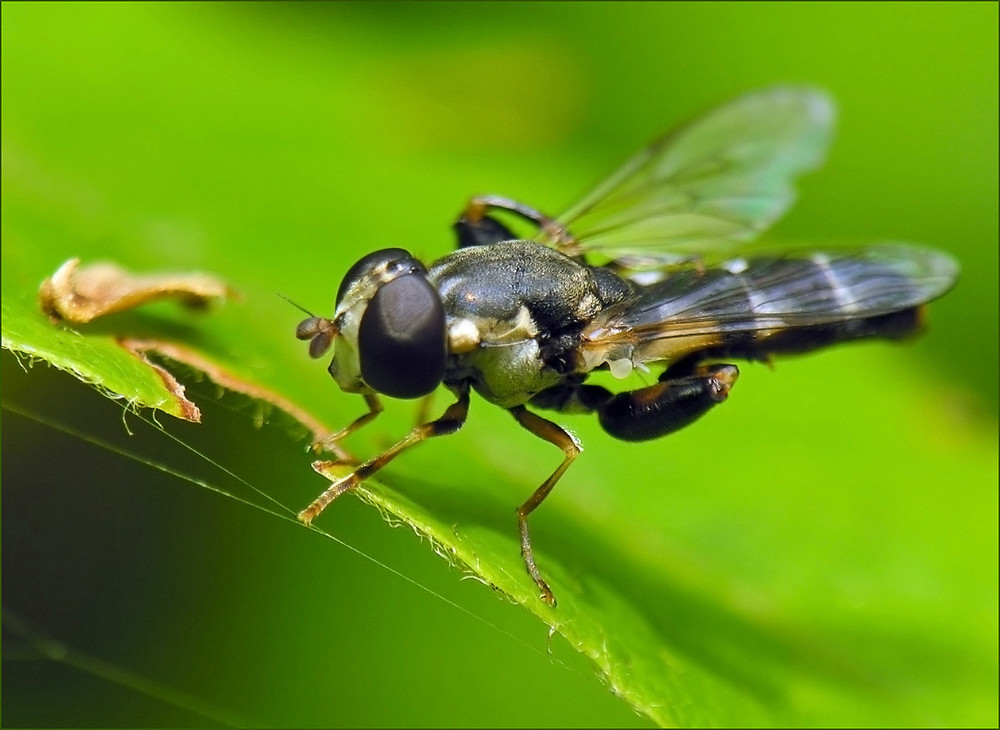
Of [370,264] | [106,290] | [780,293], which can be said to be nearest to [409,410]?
[370,264]

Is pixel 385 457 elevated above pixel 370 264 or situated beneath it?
situated beneath

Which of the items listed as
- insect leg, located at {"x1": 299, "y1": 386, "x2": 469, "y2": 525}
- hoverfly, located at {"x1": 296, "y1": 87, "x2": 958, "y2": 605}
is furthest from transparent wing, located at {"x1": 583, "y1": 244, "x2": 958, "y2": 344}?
insect leg, located at {"x1": 299, "y1": 386, "x2": 469, "y2": 525}

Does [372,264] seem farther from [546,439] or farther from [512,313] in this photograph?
[546,439]

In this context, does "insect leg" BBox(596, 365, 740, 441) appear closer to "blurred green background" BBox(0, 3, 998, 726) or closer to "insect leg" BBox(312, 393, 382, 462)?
"blurred green background" BBox(0, 3, 998, 726)

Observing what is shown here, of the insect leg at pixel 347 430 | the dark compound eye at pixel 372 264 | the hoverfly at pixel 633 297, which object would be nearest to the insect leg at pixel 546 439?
the hoverfly at pixel 633 297

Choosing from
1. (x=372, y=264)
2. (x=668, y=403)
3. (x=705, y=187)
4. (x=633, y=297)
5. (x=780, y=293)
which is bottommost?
(x=372, y=264)

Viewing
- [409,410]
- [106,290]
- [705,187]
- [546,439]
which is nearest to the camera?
[106,290]

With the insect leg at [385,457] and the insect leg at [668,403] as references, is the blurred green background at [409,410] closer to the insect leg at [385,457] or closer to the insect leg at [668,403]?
the insect leg at [385,457]
